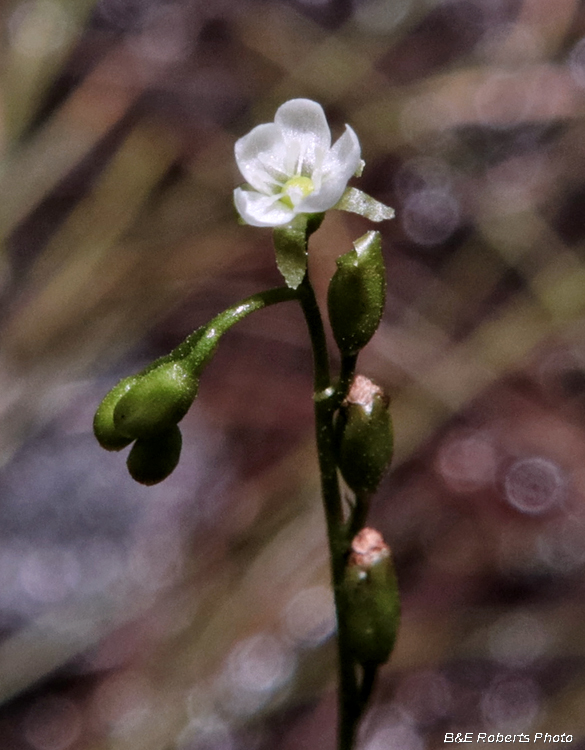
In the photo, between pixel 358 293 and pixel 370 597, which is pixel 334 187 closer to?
pixel 358 293

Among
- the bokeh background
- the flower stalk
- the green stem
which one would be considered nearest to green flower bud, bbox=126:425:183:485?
the flower stalk

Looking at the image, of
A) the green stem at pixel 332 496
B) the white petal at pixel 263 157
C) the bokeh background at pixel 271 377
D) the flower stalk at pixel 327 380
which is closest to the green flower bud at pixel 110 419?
the flower stalk at pixel 327 380

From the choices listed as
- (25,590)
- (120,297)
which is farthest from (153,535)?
(120,297)

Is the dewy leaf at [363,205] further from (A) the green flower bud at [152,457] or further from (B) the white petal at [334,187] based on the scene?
(A) the green flower bud at [152,457]

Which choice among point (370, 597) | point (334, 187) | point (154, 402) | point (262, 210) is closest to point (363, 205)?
point (334, 187)

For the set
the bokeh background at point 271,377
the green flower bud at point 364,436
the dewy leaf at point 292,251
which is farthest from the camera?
the bokeh background at point 271,377

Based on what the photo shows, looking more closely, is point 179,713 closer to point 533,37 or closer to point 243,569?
point 243,569

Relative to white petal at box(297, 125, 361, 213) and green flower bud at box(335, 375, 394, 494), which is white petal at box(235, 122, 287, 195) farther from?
green flower bud at box(335, 375, 394, 494)
